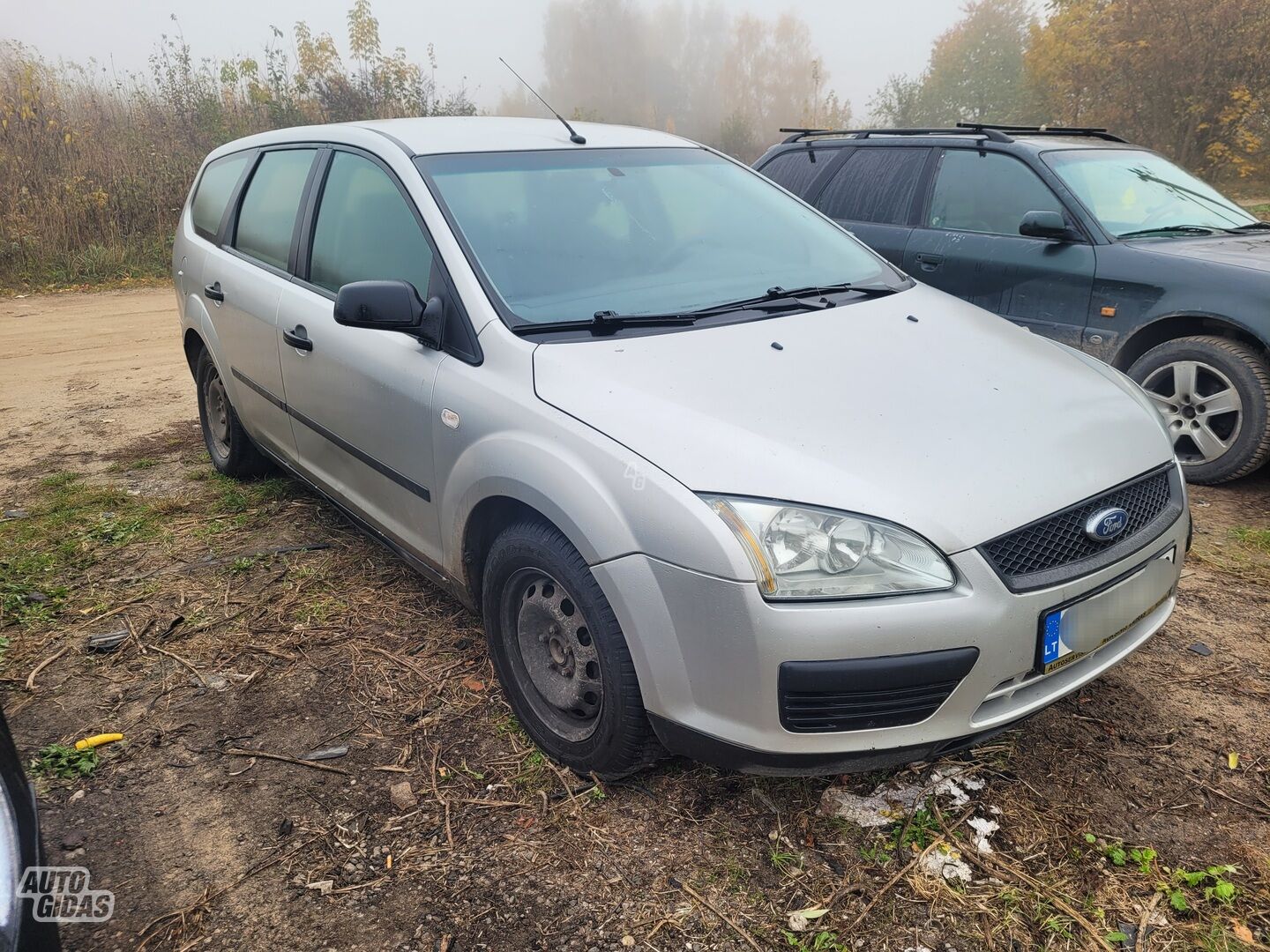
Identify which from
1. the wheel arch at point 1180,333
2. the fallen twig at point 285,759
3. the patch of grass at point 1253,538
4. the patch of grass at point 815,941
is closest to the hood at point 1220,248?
the wheel arch at point 1180,333

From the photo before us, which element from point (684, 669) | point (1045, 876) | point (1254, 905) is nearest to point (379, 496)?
point (684, 669)

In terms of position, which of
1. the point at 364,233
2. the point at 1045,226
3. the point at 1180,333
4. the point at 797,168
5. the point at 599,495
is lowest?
the point at 1180,333

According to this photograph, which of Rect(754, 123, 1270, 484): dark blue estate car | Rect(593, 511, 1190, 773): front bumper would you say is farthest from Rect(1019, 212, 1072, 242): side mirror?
Rect(593, 511, 1190, 773): front bumper

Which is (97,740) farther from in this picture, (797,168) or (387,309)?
(797,168)

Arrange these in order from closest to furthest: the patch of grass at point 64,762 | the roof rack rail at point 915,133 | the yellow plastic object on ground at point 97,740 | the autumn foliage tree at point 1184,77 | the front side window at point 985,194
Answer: the patch of grass at point 64,762 < the yellow plastic object on ground at point 97,740 < the front side window at point 985,194 < the roof rack rail at point 915,133 < the autumn foliage tree at point 1184,77

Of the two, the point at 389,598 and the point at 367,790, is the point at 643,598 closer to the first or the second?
the point at 367,790

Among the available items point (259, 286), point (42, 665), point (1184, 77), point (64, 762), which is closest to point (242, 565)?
point (42, 665)

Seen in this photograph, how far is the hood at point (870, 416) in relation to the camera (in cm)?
208

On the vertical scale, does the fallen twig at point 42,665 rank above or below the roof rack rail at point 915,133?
below

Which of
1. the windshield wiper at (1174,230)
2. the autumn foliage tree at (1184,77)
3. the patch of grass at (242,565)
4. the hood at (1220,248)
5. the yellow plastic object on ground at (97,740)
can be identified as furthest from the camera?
the autumn foliage tree at (1184,77)

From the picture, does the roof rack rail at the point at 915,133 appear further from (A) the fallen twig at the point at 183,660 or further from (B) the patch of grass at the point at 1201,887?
(A) the fallen twig at the point at 183,660

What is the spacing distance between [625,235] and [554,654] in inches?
53.9

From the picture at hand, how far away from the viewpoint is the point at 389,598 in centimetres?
366

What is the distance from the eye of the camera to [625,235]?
3021 mm
